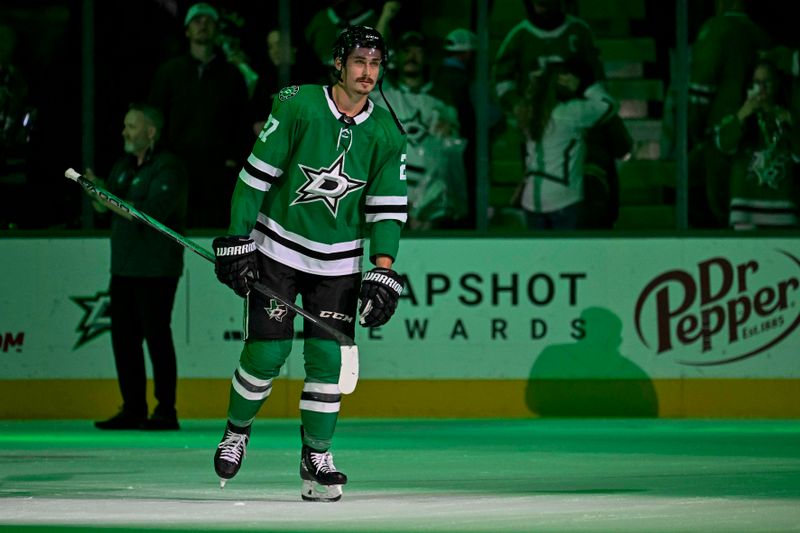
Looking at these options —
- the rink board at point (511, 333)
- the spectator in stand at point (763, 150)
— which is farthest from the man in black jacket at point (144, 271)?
the spectator in stand at point (763, 150)

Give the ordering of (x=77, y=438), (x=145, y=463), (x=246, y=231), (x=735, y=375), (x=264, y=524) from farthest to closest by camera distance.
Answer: (x=735, y=375) < (x=77, y=438) < (x=145, y=463) < (x=246, y=231) < (x=264, y=524)

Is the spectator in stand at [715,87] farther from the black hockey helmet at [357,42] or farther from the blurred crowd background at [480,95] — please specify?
the black hockey helmet at [357,42]

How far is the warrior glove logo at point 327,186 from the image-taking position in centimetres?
689

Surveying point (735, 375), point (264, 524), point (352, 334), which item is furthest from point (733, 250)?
point (264, 524)

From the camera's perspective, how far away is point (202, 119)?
37.8ft

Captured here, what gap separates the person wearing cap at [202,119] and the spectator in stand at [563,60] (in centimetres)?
161

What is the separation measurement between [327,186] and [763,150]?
5134 mm

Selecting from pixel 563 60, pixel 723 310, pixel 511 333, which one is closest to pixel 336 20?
pixel 563 60

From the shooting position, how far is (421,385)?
11195 millimetres

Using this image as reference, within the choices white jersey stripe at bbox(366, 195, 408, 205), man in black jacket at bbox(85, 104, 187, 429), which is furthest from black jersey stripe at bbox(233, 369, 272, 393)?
man in black jacket at bbox(85, 104, 187, 429)

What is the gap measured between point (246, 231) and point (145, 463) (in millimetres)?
2068

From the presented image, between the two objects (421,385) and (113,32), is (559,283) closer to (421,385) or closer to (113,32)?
(421,385)

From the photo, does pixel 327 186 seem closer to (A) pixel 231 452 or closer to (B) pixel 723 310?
(A) pixel 231 452

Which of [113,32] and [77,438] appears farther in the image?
[113,32]
